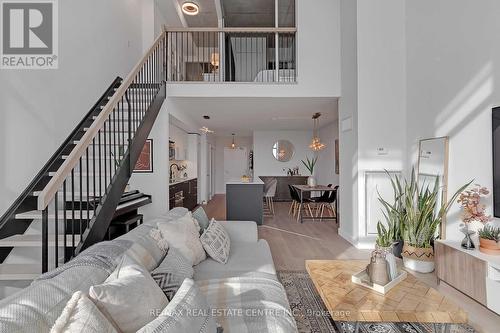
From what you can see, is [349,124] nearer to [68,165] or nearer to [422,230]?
[422,230]

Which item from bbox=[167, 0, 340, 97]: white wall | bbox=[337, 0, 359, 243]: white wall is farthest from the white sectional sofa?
bbox=[167, 0, 340, 97]: white wall

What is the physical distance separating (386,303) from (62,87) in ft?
13.4

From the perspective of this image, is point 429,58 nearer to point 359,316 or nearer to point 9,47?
point 359,316

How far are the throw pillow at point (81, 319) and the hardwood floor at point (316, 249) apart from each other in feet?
8.81

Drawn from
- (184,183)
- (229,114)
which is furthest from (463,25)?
(184,183)

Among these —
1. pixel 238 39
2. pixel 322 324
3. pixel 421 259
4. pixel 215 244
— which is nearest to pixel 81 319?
pixel 215 244

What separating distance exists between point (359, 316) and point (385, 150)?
10.4ft

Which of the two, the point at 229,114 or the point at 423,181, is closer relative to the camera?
the point at 423,181

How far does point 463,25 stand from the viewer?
3006 millimetres

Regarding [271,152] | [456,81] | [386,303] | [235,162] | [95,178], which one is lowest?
[386,303]

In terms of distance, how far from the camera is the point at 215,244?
7.57 ft

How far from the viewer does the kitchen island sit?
5680 millimetres

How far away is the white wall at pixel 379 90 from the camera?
13.4 ft

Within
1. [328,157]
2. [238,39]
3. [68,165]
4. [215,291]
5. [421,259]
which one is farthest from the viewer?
[238,39]
